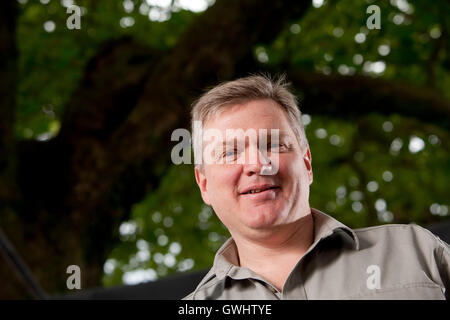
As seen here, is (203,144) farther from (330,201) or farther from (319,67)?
(330,201)

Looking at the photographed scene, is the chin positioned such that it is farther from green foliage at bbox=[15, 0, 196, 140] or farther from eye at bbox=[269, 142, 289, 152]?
green foliage at bbox=[15, 0, 196, 140]

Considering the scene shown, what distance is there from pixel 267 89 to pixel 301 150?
122mm

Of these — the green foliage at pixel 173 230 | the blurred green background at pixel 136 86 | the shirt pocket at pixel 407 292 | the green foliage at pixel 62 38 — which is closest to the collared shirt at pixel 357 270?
the shirt pocket at pixel 407 292

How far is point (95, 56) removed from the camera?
3029mm

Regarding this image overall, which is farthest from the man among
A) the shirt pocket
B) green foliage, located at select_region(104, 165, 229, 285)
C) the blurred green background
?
green foliage, located at select_region(104, 165, 229, 285)

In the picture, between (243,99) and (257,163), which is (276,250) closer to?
(257,163)

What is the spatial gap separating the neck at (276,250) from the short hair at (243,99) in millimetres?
150

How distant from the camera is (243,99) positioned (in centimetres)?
95

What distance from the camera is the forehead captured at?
92 cm

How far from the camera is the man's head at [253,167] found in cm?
91

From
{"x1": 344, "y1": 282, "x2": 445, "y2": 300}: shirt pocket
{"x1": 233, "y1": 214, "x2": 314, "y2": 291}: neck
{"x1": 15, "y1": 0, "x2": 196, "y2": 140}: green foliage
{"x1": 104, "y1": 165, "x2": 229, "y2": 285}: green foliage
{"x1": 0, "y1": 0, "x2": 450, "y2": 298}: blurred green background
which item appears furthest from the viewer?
{"x1": 104, "y1": 165, "x2": 229, "y2": 285}: green foliage

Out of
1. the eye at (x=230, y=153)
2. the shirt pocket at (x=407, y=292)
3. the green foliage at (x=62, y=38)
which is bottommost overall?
the shirt pocket at (x=407, y=292)

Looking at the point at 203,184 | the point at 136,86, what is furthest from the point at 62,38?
the point at 203,184

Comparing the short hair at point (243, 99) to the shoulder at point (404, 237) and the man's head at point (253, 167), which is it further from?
the shoulder at point (404, 237)
